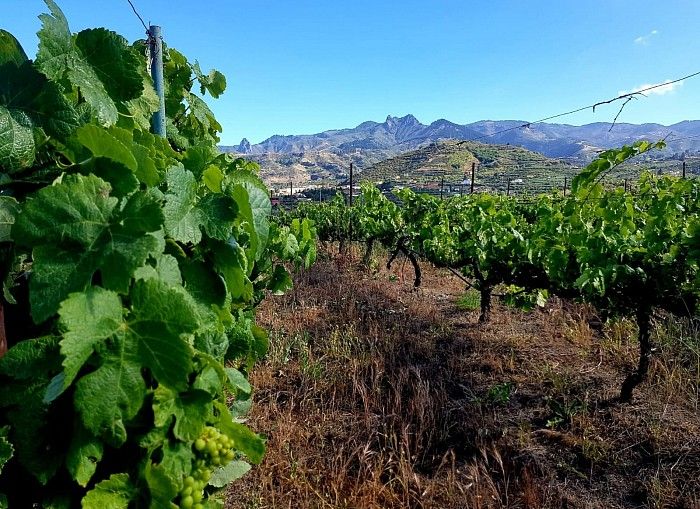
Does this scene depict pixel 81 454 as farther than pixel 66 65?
No

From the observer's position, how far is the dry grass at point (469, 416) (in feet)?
9.59

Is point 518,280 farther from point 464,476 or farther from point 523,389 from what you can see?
point 464,476

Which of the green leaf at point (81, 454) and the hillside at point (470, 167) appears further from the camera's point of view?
the hillside at point (470, 167)

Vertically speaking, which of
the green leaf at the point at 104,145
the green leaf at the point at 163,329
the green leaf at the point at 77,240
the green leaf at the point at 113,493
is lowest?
the green leaf at the point at 113,493

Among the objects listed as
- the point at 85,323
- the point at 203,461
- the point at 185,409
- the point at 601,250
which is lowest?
the point at 601,250

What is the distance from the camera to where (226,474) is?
1520mm

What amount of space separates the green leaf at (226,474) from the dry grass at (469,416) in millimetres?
1346

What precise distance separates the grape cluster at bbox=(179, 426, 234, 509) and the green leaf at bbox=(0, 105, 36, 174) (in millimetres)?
740

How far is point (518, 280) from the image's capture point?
A: 5.57 meters

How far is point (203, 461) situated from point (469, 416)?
319 cm

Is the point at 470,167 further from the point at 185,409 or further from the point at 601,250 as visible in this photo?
the point at 185,409

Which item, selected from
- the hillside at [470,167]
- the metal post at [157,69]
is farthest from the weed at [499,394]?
the hillside at [470,167]

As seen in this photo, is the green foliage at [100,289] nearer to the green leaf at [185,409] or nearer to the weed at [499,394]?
the green leaf at [185,409]

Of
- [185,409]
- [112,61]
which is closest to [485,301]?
[185,409]
